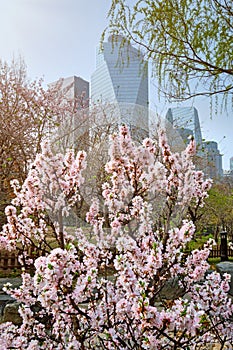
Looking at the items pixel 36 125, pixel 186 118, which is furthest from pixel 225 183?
pixel 36 125

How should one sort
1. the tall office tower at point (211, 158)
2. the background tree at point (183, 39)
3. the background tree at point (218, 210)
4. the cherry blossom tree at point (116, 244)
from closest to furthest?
the cherry blossom tree at point (116, 244) → the background tree at point (183, 39) → the background tree at point (218, 210) → the tall office tower at point (211, 158)

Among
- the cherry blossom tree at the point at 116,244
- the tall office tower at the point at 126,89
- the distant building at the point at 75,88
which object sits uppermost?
the distant building at the point at 75,88

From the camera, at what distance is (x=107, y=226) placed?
8.01ft

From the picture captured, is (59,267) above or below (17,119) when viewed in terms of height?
below

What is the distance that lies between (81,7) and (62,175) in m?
2.19

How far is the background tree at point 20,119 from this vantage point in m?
5.75

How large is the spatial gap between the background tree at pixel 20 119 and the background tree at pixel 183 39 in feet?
12.6

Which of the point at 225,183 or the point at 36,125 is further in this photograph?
the point at 225,183

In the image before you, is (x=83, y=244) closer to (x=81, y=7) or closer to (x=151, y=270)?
(x=151, y=270)

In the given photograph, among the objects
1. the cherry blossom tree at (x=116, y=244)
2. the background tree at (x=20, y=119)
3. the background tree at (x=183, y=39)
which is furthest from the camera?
the background tree at (x=20, y=119)

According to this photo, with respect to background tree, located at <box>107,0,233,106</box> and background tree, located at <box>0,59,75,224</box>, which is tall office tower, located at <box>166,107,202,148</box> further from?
background tree, located at <box>107,0,233,106</box>

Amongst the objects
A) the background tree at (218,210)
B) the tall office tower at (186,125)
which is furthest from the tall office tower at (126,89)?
the background tree at (218,210)

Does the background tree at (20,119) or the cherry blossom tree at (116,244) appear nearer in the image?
the cherry blossom tree at (116,244)

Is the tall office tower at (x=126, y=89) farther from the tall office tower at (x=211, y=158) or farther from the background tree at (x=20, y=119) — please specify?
the tall office tower at (x=211, y=158)
